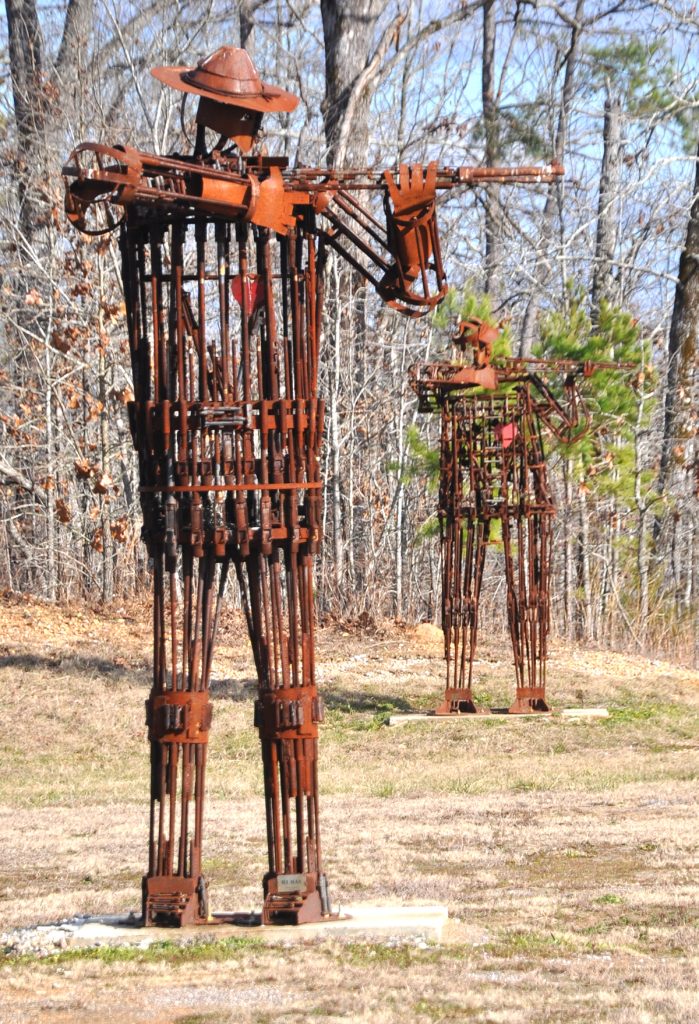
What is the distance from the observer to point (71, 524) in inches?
768

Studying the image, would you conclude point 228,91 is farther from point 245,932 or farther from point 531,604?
point 531,604

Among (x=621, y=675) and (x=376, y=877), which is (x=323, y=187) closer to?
(x=376, y=877)

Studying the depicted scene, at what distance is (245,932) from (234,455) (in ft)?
6.05

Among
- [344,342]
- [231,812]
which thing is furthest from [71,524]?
[231,812]

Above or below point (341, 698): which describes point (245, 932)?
above

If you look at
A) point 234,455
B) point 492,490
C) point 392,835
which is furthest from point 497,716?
point 234,455

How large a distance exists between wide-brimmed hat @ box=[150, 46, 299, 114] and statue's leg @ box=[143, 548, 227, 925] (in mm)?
1835

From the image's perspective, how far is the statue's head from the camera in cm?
591

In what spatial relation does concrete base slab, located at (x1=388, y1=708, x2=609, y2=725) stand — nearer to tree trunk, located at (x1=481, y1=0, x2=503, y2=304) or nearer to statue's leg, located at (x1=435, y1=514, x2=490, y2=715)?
statue's leg, located at (x1=435, y1=514, x2=490, y2=715)

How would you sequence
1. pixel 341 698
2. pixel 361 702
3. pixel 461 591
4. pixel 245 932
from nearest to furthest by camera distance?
1. pixel 245 932
2. pixel 461 591
3. pixel 361 702
4. pixel 341 698

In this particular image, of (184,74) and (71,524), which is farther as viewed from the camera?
(71,524)

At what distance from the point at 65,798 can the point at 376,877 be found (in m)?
4.12

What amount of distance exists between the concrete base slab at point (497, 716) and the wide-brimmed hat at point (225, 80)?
810 centimetres

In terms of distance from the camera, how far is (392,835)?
843cm
